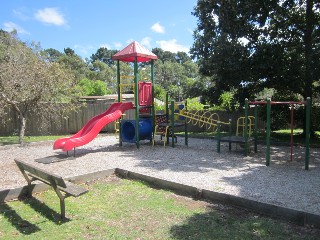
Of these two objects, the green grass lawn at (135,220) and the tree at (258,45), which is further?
the tree at (258,45)

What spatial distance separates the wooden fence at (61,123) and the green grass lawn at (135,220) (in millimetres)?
12390

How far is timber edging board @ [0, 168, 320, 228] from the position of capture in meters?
4.46

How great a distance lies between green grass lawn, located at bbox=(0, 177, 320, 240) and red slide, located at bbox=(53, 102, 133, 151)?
378 centimetres

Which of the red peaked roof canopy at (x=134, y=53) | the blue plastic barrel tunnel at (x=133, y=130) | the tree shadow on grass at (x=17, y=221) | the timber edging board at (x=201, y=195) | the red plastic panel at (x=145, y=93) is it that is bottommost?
the tree shadow on grass at (x=17, y=221)

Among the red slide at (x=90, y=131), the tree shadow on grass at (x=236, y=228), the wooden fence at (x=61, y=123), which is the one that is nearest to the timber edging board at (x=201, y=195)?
the tree shadow on grass at (x=236, y=228)

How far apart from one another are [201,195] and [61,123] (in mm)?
14231

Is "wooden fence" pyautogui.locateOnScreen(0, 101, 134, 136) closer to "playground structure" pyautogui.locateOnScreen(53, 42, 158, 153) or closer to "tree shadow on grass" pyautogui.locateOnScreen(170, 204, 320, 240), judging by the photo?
"playground structure" pyautogui.locateOnScreen(53, 42, 158, 153)

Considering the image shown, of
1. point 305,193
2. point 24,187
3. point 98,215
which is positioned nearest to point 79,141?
point 24,187

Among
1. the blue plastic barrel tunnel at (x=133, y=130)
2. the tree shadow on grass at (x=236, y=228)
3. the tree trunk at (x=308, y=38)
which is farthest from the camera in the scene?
the tree trunk at (x=308, y=38)

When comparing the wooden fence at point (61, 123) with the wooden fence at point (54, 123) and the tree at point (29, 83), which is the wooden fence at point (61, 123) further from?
the tree at point (29, 83)

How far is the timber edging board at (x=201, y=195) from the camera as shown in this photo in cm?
446

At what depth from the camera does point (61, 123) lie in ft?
60.1

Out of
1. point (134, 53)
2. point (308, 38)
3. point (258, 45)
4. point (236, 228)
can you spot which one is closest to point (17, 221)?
point (236, 228)

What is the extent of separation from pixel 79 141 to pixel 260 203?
6.42 metres
